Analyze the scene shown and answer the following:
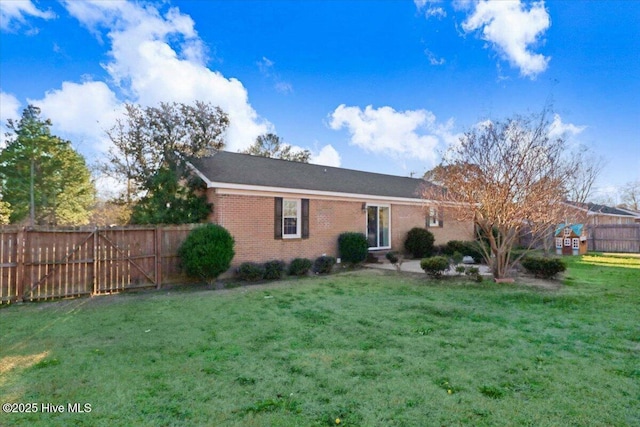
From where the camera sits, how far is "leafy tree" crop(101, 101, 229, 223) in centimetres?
1123

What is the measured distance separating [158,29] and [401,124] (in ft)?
38.2

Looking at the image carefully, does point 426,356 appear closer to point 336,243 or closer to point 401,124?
point 336,243

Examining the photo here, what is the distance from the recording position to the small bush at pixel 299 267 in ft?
37.8

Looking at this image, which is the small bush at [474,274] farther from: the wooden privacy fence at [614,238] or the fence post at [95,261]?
the wooden privacy fence at [614,238]

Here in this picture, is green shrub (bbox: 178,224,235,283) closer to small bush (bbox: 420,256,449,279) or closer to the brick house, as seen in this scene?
the brick house

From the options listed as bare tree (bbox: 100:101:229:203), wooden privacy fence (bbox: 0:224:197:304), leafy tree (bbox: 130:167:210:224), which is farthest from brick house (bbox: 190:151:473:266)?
wooden privacy fence (bbox: 0:224:197:304)

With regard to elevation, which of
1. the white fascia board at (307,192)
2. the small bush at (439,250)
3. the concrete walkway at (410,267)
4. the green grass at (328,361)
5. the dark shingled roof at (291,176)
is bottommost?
the green grass at (328,361)

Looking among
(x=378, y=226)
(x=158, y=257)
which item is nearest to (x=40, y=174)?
(x=158, y=257)

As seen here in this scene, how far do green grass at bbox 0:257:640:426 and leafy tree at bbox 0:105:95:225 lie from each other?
17087 mm

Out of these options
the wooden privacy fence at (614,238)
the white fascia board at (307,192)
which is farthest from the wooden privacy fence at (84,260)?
the wooden privacy fence at (614,238)

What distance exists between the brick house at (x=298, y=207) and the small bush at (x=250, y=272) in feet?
1.73

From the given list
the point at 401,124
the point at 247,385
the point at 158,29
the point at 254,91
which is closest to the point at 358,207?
the point at 401,124

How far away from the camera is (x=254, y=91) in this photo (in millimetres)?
15359

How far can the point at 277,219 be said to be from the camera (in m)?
11.8
